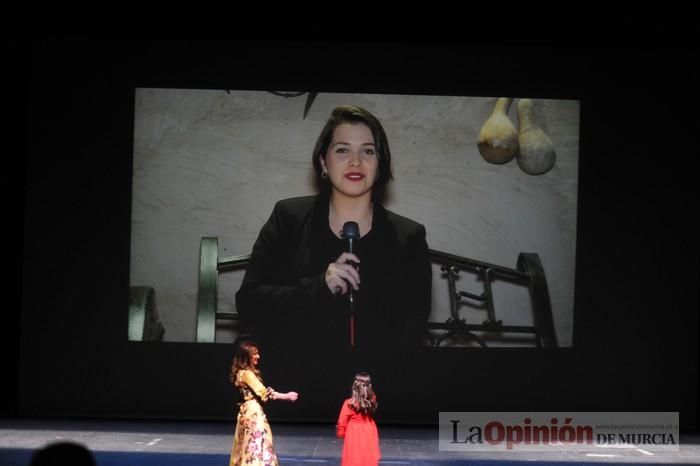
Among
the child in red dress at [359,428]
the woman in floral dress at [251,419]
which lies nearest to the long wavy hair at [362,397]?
the child in red dress at [359,428]

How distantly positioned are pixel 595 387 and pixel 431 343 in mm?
1801

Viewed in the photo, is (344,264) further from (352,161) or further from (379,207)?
(352,161)

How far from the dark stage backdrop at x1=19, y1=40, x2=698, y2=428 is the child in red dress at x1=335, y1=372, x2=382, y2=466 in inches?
165

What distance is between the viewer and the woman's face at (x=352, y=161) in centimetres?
1082

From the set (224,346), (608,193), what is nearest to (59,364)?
(224,346)

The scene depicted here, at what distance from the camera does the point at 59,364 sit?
432 inches

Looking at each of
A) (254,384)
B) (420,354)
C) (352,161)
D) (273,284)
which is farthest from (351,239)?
(254,384)

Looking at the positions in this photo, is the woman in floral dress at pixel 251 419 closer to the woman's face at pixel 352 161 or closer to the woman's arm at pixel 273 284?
the woman's arm at pixel 273 284

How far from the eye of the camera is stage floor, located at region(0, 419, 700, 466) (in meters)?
8.84

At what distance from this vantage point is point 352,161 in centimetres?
1083

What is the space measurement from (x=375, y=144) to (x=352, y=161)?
0.30m

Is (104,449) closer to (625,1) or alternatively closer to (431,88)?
(431,88)

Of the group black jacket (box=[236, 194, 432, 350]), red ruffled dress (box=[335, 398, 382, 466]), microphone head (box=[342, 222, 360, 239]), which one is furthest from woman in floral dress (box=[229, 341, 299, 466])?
microphone head (box=[342, 222, 360, 239])

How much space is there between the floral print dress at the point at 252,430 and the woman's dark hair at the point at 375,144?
13.8 feet
